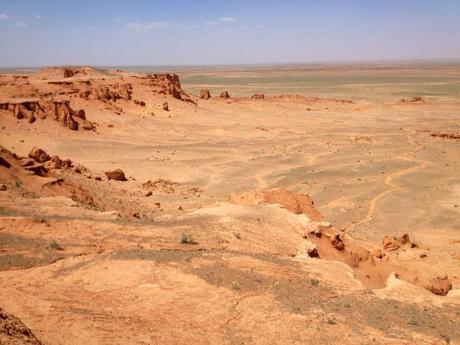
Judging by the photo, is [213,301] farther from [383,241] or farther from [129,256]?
[383,241]

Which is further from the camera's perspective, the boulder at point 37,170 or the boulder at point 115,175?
the boulder at point 115,175

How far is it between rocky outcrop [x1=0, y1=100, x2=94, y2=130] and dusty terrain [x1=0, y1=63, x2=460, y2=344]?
5.1 inches

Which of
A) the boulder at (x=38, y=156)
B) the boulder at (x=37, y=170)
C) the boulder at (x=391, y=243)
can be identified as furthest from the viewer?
the boulder at (x=38, y=156)

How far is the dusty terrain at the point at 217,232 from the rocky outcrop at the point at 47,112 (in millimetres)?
129

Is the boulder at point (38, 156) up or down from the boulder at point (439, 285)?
up

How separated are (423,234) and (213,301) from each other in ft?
42.9

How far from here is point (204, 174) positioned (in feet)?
91.2

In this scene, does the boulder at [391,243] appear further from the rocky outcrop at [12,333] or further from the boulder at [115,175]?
the rocky outcrop at [12,333]

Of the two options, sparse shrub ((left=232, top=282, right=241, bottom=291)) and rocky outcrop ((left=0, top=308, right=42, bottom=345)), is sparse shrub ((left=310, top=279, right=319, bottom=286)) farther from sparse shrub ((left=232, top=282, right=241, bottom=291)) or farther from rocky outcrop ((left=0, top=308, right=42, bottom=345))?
rocky outcrop ((left=0, top=308, right=42, bottom=345))

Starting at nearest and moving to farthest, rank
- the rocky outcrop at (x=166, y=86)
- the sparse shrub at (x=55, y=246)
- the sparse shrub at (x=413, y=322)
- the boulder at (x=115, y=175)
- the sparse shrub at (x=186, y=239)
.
→ 1. the sparse shrub at (x=413, y=322)
2. the sparse shrub at (x=55, y=246)
3. the sparse shrub at (x=186, y=239)
4. the boulder at (x=115, y=175)
5. the rocky outcrop at (x=166, y=86)

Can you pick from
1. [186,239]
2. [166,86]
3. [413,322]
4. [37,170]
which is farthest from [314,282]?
[166,86]

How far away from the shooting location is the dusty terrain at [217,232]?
750 cm

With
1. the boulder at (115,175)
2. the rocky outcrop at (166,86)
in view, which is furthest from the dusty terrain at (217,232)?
the rocky outcrop at (166,86)

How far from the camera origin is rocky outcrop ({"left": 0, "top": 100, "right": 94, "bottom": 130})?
3319 centimetres
